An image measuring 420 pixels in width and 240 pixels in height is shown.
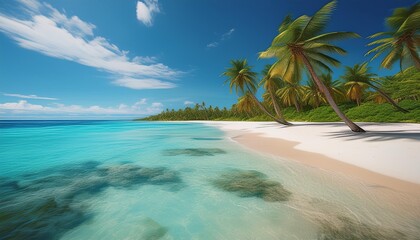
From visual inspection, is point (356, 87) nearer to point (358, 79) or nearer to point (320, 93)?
point (358, 79)

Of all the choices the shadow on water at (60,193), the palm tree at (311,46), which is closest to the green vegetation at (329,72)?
the palm tree at (311,46)

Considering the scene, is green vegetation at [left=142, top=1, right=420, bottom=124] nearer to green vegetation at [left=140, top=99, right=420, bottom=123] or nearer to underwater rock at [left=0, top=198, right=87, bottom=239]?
green vegetation at [left=140, top=99, right=420, bottom=123]

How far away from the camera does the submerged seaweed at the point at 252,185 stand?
3953mm

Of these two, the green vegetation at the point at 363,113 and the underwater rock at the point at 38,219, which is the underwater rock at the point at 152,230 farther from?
the green vegetation at the point at 363,113

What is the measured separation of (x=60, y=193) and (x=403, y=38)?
1980 centimetres

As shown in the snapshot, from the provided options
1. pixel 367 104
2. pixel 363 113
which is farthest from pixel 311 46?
pixel 367 104

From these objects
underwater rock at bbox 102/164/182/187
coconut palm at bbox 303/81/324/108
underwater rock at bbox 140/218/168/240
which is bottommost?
underwater rock at bbox 102/164/182/187

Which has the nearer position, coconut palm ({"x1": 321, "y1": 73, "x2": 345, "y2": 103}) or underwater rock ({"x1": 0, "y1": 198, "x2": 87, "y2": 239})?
underwater rock ({"x1": 0, "y1": 198, "x2": 87, "y2": 239})

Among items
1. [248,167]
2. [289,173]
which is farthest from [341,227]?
[248,167]

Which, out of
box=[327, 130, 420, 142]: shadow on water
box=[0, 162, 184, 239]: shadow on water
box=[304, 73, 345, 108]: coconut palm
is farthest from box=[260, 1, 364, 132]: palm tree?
box=[304, 73, 345, 108]: coconut palm

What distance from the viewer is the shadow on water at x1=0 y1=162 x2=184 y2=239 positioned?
2.96 m

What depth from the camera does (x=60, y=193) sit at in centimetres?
441

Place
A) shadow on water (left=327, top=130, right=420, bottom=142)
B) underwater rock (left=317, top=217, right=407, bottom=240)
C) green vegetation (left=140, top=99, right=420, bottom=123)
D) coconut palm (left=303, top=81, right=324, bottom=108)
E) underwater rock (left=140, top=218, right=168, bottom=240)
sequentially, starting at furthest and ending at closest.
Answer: coconut palm (left=303, top=81, right=324, bottom=108) → green vegetation (left=140, top=99, right=420, bottom=123) → shadow on water (left=327, top=130, right=420, bottom=142) → underwater rock (left=140, top=218, right=168, bottom=240) → underwater rock (left=317, top=217, right=407, bottom=240)

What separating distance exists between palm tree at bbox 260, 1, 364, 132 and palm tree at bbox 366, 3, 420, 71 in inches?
195
